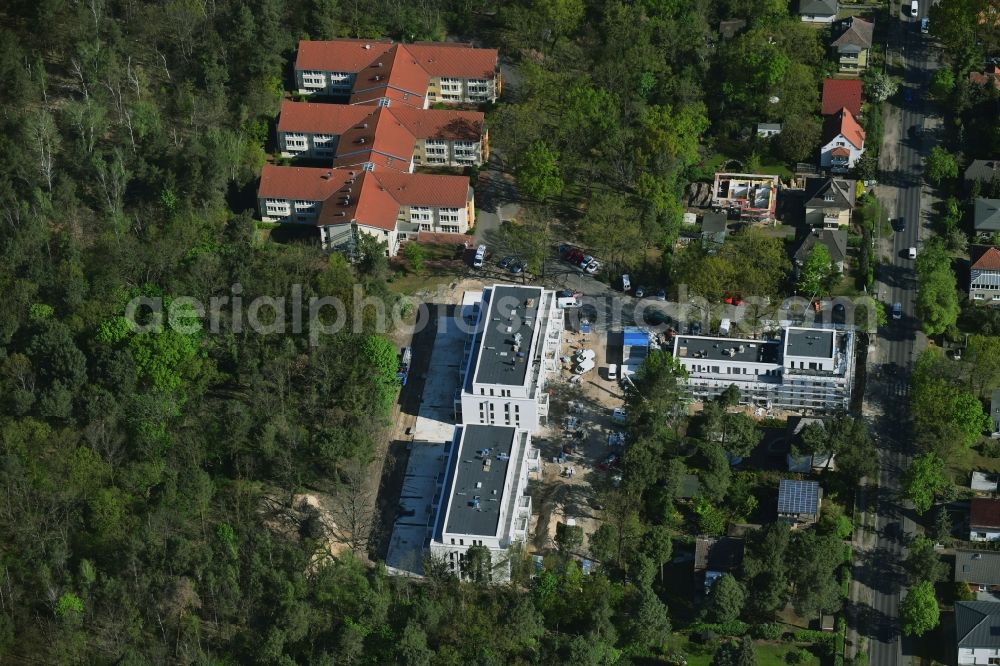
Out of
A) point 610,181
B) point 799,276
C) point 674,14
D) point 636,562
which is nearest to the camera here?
point 636,562

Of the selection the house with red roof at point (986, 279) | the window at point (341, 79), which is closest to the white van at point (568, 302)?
the house with red roof at point (986, 279)

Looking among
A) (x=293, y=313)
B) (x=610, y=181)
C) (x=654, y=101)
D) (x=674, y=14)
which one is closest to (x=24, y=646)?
(x=293, y=313)

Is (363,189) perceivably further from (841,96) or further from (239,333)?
(841,96)

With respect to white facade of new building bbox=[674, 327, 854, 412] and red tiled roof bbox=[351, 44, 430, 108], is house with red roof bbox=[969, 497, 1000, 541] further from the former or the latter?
red tiled roof bbox=[351, 44, 430, 108]

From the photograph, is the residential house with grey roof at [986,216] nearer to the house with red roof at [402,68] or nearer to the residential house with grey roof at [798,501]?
the residential house with grey roof at [798,501]

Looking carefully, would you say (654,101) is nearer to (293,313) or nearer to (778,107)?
(778,107)

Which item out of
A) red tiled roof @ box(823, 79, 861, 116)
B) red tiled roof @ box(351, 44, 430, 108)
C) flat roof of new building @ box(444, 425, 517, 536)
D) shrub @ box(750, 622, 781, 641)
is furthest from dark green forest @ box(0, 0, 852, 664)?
red tiled roof @ box(351, 44, 430, 108)

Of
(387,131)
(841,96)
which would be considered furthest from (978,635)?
(387,131)

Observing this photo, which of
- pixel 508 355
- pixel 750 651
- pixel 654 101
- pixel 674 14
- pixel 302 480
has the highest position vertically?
pixel 674 14
